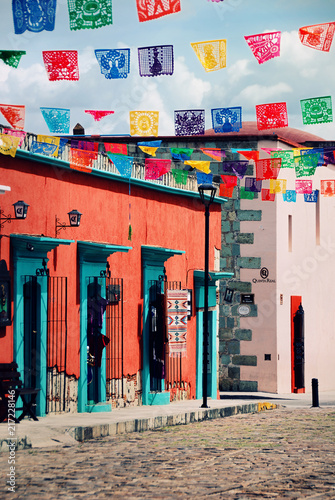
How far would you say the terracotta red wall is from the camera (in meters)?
14.2

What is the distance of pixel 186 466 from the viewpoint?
382 inches

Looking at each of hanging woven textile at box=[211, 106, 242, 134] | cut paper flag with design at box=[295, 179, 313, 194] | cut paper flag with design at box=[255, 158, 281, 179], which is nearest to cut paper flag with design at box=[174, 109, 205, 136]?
hanging woven textile at box=[211, 106, 242, 134]

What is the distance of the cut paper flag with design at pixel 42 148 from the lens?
46.8ft

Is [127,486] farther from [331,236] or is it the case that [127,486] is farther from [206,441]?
[331,236]

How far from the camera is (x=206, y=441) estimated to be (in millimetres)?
12195

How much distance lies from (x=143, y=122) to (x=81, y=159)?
1.38 metres

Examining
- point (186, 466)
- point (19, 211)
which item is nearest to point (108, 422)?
point (19, 211)

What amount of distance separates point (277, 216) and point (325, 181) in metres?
3.80

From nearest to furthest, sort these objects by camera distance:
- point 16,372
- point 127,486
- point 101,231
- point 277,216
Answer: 1. point 127,486
2. point 16,372
3. point 101,231
4. point 277,216

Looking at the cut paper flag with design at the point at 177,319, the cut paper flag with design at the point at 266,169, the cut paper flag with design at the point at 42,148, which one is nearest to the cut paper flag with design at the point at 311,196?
the cut paper flag with design at the point at 266,169

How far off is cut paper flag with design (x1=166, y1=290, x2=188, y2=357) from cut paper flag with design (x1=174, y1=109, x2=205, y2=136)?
3.75 m

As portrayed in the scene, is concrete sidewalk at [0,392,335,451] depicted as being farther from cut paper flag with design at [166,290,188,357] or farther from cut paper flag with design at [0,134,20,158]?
cut paper flag with design at [0,134,20,158]

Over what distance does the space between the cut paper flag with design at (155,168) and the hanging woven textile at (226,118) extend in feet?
8.24

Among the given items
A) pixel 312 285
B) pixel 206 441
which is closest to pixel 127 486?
pixel 206 441
